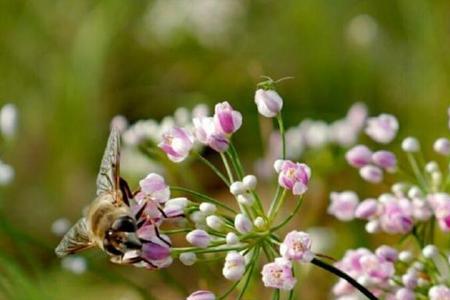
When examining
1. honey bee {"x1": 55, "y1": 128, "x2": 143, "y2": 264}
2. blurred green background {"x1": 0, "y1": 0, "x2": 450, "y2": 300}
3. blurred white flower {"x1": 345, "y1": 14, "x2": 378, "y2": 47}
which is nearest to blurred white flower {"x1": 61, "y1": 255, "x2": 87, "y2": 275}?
honey bee {"x1": 55, "y1": 128, "x2": 143, "y2": 264}

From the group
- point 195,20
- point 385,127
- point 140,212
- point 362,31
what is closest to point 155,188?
point 140,212

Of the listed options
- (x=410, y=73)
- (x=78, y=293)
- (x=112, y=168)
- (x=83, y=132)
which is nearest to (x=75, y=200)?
(x=83, y=132)

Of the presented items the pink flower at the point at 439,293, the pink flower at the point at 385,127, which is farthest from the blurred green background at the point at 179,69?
the pink flower at the point at 439,293

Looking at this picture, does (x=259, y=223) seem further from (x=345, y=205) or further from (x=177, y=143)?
(x=345, y=205)

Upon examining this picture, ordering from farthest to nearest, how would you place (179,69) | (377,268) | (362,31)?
(179,69), (362,31), (377,268)

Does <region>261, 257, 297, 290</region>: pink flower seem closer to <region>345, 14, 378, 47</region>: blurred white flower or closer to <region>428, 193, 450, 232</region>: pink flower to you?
<region>428, 193, 450, 232</region>: pink flower
